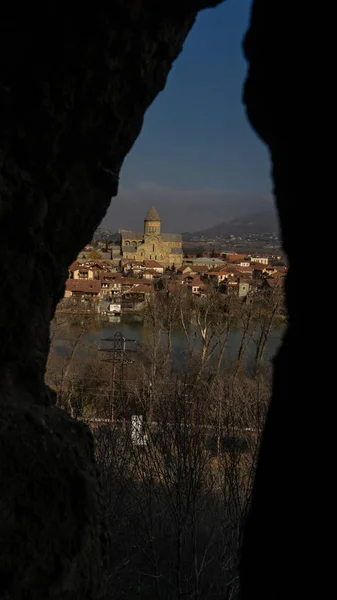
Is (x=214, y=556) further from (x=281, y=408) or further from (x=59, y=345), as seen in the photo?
(x=59, y=345)

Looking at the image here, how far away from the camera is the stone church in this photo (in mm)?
74688

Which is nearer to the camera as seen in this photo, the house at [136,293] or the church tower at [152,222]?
the house at [136,293]

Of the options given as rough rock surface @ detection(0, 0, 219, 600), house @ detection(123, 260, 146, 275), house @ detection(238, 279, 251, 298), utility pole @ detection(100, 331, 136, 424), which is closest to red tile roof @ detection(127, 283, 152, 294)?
house @ detection(238, 279, 251, 298)


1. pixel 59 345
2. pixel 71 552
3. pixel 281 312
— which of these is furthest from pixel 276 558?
pixel 59 345

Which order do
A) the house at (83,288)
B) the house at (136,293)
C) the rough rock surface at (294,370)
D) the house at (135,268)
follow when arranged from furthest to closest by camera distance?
the house at (135,268) → the house at (136,293) → the house at (83,288) → the rough rock surface at (294,370)

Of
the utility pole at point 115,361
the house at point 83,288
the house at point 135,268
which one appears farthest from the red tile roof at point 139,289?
the utility pole at point 115,361

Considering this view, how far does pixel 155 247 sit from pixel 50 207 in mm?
72959

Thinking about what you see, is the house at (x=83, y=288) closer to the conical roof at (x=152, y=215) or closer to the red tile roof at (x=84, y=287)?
the red tile roof at (x=84, y=287)

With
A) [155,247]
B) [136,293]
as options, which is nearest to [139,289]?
[136,293]

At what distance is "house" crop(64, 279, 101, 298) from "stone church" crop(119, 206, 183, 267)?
1604 inches

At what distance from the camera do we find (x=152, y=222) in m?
80.8

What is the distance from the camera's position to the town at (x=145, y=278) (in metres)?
26.9

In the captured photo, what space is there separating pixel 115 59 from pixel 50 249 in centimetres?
96

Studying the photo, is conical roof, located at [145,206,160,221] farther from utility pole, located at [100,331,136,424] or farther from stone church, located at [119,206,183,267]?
utility pole, located at [100,331,136,424]
